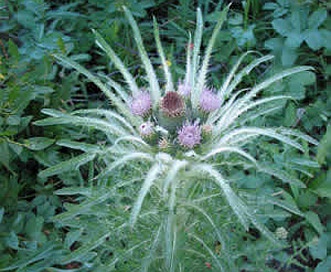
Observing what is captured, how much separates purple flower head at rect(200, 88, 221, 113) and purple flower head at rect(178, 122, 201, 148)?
0.10 metres

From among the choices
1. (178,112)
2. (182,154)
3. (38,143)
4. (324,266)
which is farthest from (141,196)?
(324,266)

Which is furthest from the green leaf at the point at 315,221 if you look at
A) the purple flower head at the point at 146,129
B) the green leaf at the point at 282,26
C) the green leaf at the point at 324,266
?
the purple flower head at the point at 146,129

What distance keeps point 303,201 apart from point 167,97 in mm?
1129

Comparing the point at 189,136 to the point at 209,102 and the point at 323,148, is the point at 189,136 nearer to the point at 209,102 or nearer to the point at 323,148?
the point at 209,102

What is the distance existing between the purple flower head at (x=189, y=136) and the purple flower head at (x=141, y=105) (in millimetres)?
157

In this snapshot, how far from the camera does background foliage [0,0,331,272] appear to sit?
2010mm

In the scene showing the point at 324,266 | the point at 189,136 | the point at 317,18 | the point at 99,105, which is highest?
the point at 317,18

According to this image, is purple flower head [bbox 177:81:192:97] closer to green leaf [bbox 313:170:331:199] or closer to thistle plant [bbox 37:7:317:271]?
thistle plant [bbox 37:7:317:271]

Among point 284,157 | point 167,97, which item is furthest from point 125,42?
point 167,97

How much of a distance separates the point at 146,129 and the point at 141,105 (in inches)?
4.3

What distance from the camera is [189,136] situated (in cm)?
145

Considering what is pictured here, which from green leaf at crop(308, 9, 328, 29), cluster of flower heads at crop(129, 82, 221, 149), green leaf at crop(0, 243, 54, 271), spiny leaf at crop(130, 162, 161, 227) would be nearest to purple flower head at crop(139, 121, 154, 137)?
cluster of flower heads at crop(129, 82, 221, 149)

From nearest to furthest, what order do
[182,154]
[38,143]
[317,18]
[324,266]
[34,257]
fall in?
[182,154] < [34,257] < [324,266] < [38,143] < [317,18]

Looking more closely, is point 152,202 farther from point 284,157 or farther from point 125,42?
point 125,42
